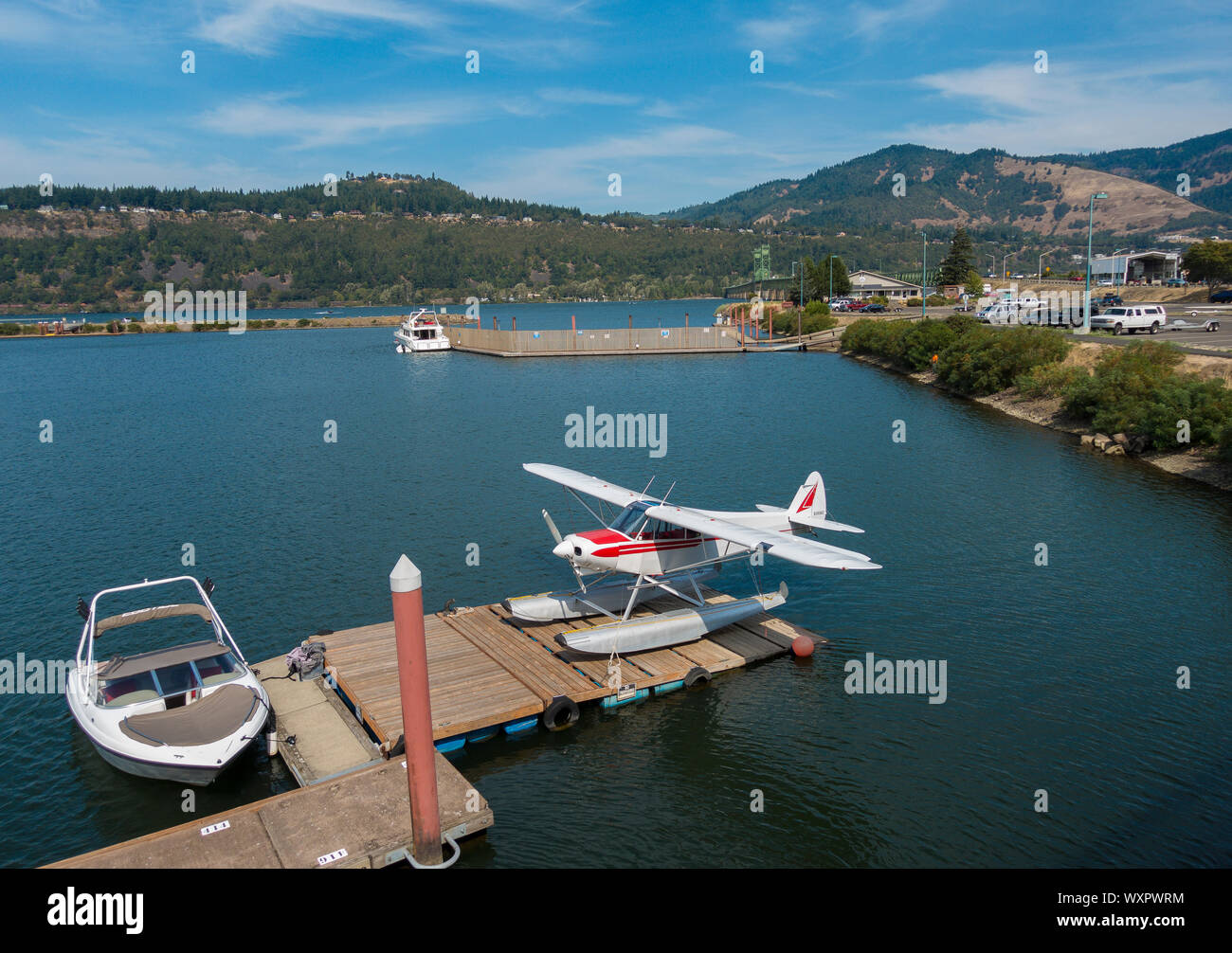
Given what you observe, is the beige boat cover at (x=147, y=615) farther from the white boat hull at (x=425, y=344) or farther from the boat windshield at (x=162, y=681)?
the white boat hull at (x=425, y=344)

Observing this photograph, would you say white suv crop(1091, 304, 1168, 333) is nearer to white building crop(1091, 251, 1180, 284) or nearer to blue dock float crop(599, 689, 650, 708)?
white building crop(1091, 251, 1180, 284)

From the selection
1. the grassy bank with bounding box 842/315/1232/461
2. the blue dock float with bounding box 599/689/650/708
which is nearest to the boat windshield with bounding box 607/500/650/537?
the blue dock float with bounding box 599/689/650/708

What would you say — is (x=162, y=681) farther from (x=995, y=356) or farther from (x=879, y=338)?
(x=879, y=338)
